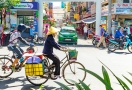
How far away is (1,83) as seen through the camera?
791 cm

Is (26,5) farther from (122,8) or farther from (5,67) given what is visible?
(5,67)

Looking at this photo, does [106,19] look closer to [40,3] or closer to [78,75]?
[40,3]

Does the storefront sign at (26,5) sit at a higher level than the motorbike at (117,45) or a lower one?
higher

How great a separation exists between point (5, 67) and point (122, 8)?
70.4 ft

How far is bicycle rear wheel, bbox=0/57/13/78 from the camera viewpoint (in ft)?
27.4

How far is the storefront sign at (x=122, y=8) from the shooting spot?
91.5 ft

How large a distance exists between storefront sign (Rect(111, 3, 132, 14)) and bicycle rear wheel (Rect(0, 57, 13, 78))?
20.9 meters

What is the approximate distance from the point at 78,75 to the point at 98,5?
20361mm

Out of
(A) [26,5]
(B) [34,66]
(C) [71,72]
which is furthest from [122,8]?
(B) [34,66]

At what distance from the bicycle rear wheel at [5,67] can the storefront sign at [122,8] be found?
20.9 metres

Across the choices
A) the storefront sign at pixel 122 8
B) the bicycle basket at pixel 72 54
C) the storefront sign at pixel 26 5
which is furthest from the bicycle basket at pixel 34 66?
the storefront sign at pixel 122 8

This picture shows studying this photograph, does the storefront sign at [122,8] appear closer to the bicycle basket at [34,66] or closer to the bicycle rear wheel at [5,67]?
the bicycle rear wheel at [5,67]

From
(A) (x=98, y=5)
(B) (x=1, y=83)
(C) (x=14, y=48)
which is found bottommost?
(B) (x=1, y=83)

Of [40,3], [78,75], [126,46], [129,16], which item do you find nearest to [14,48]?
[78,75]
